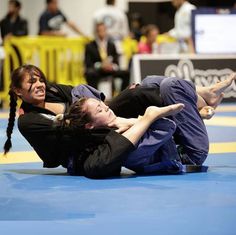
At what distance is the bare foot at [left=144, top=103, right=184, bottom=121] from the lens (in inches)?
190

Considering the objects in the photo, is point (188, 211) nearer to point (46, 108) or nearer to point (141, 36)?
point (46, 108)

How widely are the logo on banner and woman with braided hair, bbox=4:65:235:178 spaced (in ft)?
22.0

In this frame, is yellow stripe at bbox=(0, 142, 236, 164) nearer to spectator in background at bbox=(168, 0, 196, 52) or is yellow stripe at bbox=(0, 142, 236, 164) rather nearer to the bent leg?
the bent leg

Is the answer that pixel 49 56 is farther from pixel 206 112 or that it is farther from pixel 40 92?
pixel 40 92

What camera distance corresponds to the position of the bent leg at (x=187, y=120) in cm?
521

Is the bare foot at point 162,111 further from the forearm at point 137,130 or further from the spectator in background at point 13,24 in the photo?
the spectator in background at point 13,24

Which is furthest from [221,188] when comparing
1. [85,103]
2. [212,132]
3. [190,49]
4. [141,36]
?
[141,36]

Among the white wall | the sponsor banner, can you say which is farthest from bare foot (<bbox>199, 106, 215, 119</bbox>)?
the white wall

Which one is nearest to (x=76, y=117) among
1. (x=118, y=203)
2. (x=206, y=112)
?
(x=118, y=203)

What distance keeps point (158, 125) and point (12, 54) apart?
8784 millimetres

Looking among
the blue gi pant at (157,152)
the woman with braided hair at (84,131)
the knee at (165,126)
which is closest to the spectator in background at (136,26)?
the woman with braided hair at (84,131)

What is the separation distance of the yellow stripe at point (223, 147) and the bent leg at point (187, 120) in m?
1.16

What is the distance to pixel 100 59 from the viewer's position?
45.1ft

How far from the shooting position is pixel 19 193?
4.49 m
